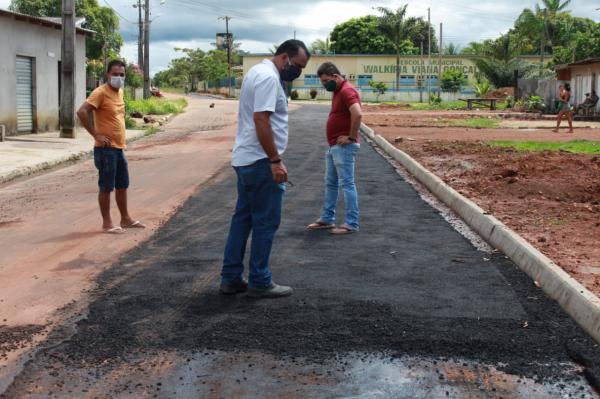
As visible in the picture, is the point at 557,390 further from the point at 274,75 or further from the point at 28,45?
the point at 28,45

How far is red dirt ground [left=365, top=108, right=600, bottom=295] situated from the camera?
726cm

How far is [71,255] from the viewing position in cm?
703

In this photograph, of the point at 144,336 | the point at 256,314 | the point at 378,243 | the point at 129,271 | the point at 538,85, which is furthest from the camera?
the point at 538,85

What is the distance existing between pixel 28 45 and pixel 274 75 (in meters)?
19.8

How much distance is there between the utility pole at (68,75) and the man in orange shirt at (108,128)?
1405 cm

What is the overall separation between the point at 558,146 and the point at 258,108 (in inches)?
592

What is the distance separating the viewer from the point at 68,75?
846 inches

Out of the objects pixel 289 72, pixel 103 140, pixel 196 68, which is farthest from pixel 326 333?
pixel 196 68

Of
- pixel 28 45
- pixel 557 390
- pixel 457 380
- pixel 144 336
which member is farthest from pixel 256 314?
pixel 28 45

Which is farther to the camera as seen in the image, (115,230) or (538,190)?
(538,190)

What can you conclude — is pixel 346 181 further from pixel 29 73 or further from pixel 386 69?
pixel 386 69

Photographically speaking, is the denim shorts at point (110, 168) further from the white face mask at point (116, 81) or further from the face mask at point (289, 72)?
the face mask at point (289, 72)

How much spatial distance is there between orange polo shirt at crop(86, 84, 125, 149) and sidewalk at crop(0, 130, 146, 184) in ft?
18.8

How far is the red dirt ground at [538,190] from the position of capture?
23.8 feet
